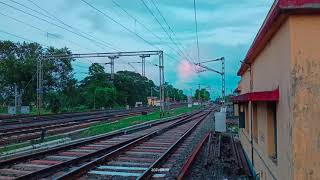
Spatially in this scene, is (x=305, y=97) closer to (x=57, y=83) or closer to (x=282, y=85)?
(x=282, y=85)

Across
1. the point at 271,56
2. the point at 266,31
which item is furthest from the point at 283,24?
the point at 271,56

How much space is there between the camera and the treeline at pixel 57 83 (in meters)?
63.1

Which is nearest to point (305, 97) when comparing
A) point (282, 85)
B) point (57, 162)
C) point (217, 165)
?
point (282, 85)

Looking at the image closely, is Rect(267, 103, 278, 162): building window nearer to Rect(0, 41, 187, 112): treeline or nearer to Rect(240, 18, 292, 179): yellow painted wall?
Rect(240, 18, 292, 179): yellow painted wall

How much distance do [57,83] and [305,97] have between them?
71.4m

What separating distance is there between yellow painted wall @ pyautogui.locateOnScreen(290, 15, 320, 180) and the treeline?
1974 inches

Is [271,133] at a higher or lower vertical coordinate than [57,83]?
lower

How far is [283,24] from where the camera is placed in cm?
554

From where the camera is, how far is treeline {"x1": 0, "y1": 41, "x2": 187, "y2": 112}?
63125 mm

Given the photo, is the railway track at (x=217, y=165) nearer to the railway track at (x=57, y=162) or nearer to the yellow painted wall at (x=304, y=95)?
the railway track at (x=57, y=162)

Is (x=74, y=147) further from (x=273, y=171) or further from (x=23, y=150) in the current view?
(x=273, y=171)

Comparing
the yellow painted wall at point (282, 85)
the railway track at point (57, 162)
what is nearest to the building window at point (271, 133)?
the yellow painted wall at point (282, 85)

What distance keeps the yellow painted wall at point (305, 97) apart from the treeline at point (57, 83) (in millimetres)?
50145

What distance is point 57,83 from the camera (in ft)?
241
